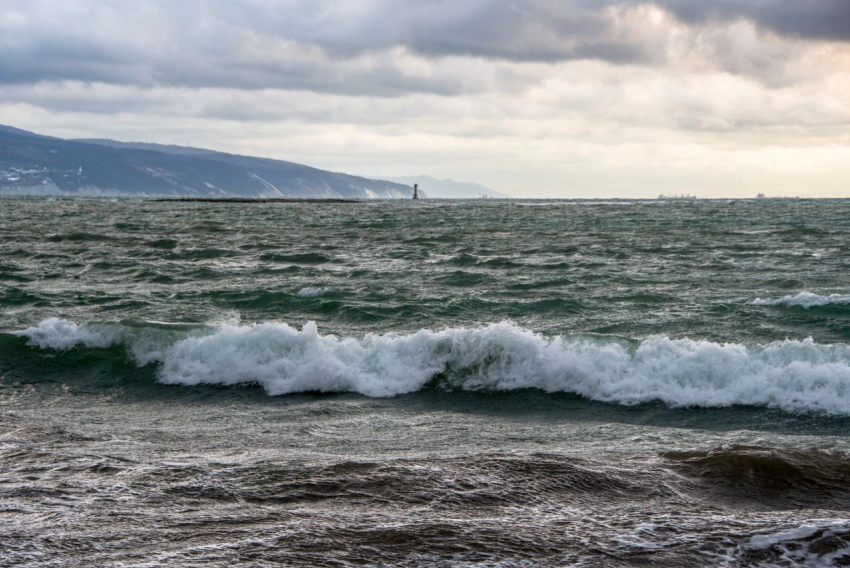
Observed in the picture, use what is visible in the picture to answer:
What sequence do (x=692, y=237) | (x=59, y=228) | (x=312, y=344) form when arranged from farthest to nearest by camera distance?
(x=59, y=228) → (x=692, y=237) → (x=312, y=344)

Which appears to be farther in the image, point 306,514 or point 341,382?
point 341,382

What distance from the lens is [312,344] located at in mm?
12648

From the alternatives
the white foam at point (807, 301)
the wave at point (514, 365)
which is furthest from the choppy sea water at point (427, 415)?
the white foam at point (807, 301)

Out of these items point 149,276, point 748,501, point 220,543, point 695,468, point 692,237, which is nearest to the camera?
point 220,543

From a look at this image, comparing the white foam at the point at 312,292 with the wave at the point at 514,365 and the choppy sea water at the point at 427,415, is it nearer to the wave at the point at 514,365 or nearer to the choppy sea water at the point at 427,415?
the choppy sea water at the point at 427,415

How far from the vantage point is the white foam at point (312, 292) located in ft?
60.6

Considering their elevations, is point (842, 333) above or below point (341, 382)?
above

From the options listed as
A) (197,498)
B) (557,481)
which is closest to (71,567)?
(197,498)

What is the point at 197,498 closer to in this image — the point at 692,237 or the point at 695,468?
the point at 695,468

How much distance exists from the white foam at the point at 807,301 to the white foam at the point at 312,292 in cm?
990

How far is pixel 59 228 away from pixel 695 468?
4198cm

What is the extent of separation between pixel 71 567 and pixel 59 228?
41890mm

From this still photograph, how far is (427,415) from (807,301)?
1036cm

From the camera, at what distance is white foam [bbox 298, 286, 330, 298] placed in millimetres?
18469
